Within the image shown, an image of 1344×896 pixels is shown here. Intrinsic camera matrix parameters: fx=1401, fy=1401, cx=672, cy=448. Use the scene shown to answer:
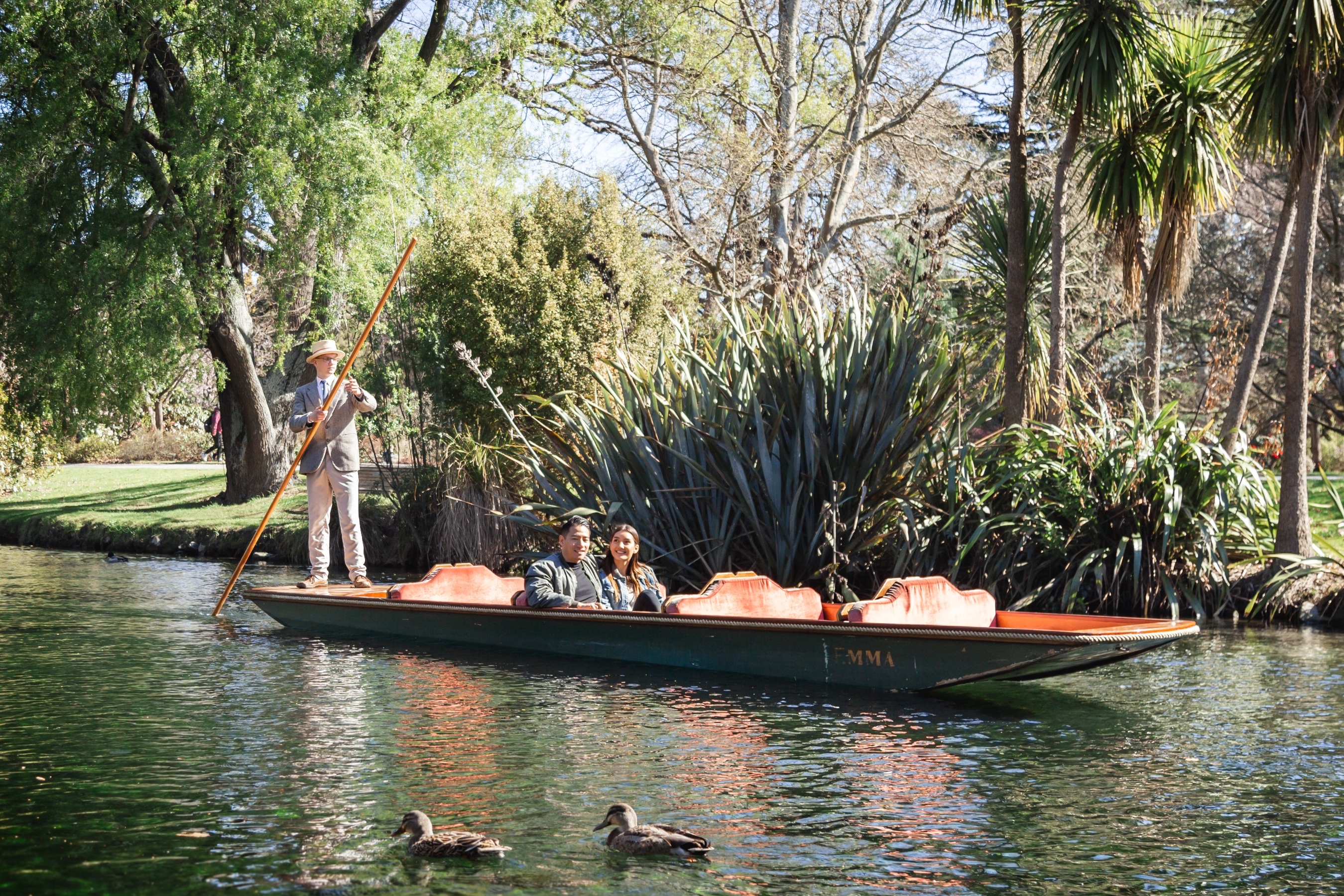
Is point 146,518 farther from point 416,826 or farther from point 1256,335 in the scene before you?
point 416,826

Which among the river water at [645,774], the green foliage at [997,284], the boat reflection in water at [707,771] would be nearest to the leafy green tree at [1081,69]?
the green foliage at [997,284]

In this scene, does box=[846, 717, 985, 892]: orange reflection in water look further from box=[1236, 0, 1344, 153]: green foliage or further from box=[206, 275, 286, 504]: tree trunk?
box=[206, 275, 286, 504]: tree trunk

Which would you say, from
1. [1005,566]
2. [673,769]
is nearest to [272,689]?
[673,769]

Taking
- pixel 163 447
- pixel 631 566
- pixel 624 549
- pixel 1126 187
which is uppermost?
pixel 1126 187

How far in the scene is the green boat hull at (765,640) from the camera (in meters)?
7.66

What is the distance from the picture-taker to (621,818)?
5.01m

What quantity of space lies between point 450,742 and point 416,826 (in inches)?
76.7

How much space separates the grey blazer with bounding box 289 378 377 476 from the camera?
11.2 metres

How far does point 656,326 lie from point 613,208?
175 centimetres

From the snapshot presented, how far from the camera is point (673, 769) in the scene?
249 inches

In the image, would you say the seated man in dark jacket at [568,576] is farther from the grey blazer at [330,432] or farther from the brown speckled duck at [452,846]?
the brown speckled duck at [452,846]

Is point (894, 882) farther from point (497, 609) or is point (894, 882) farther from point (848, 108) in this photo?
point (848, 108)

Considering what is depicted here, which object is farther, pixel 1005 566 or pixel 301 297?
pixel 301 297

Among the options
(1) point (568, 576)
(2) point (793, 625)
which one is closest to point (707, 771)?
(2) point (793, 625)
